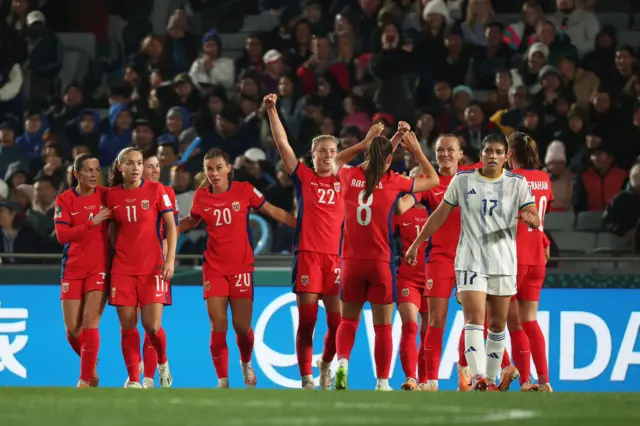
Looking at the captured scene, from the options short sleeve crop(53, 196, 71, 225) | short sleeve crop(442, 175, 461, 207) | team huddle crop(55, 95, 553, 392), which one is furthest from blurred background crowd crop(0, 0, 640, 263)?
short sleeve crop(442, 175, 461, 207)

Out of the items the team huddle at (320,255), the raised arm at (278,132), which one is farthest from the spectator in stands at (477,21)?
the raised arm at (278,132)

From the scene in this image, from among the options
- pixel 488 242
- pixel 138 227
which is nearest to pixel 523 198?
pixel 488 242

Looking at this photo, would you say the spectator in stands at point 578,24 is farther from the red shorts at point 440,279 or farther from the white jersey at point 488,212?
the white jersey at point 488,212

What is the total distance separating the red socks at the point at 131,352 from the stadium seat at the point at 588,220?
5.58 m

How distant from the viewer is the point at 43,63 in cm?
1739

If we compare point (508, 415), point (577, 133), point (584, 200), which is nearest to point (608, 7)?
point (577, 133)

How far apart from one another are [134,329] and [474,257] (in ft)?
10.3

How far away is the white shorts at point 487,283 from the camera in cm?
859

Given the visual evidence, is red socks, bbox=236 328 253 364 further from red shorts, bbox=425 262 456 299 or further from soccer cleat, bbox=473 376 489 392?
soccer cleat, bbox=473 376 489 392

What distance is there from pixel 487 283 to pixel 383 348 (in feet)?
3.95

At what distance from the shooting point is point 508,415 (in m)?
6.67

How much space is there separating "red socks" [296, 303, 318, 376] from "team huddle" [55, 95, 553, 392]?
0.04ft

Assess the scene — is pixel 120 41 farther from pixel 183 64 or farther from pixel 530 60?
pixel 530 60

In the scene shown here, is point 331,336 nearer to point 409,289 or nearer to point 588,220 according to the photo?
point 409,289
